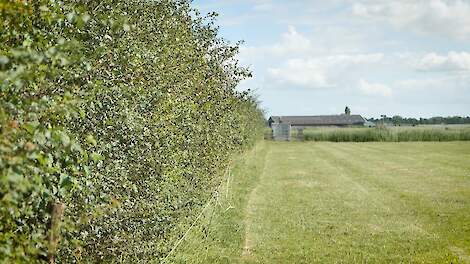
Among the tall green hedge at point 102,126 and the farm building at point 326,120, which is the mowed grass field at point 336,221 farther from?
the farm building at point 326,120

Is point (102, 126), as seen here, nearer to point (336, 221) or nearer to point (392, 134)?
point (336, 221)

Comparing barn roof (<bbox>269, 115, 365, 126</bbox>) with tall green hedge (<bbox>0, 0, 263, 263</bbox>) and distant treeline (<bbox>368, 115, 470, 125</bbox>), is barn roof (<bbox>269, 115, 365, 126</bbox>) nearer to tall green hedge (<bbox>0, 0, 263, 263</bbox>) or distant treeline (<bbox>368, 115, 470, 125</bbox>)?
distant treeline (<bbox>368, 115, 470, 125</bbox>)

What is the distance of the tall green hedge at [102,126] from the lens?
3740 millimetres

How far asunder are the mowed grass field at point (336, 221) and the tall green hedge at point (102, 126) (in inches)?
63.1

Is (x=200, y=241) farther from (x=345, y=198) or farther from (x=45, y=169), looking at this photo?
(x=345, y=198)

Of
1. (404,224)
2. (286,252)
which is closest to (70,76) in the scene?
(286,252)

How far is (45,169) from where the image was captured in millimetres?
3938

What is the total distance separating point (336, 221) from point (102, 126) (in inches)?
494

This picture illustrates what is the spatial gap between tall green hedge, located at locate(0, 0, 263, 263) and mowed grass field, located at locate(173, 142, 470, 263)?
5.26 ft

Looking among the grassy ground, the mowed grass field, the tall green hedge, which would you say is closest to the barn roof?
the grassy ground

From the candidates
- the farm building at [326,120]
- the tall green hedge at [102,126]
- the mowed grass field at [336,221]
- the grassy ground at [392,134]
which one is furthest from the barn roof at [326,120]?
the tall green hedge at [102,126]

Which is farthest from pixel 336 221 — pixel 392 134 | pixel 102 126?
Answer: pixel 392 134

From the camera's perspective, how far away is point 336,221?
58.9 feet

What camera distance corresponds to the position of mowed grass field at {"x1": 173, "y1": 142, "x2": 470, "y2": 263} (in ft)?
44.0
